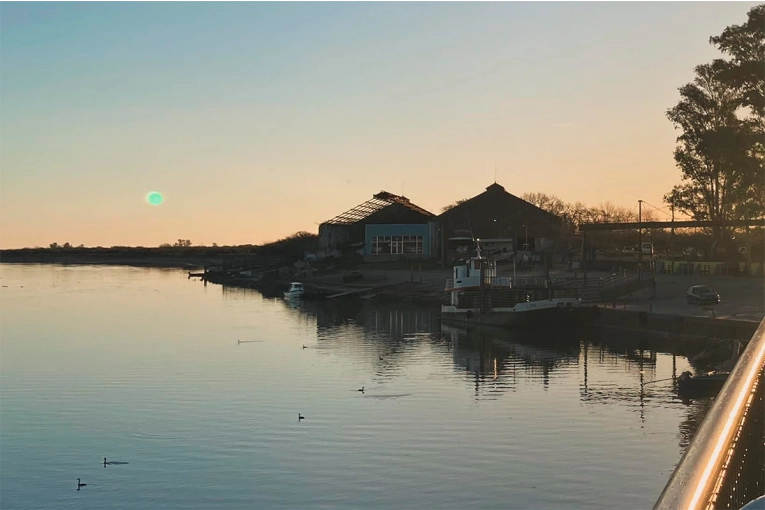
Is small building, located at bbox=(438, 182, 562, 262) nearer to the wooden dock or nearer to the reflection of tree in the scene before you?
the wooden dock

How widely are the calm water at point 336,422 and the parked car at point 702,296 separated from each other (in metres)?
8.01

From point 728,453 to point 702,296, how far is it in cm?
5637

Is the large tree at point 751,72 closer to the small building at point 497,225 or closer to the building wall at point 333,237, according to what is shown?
the small building at point 497,225

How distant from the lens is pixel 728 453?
4.93 metres

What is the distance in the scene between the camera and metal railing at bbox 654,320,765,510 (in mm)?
3537

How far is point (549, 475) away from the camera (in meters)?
23.2

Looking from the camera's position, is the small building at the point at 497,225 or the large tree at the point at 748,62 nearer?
the large tree at the point at 748,62

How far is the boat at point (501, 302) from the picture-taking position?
58.6 metres

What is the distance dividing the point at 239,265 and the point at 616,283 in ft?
386

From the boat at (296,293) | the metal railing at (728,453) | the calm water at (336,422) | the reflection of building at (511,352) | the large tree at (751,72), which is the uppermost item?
the large tree at (751,72)

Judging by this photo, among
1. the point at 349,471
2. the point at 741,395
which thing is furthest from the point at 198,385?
the point at 741,395

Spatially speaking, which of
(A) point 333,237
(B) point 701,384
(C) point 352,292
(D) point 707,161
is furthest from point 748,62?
(A) point 333,237

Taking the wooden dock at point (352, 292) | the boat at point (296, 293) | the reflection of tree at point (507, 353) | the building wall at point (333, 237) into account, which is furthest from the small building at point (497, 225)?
the reflection of tree at point (507, 353)

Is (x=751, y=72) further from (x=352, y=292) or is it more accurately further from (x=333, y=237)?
(x=333, y=237)
